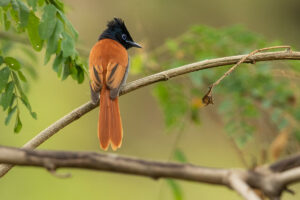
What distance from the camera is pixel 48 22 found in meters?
2.75

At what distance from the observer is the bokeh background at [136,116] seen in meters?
8.95

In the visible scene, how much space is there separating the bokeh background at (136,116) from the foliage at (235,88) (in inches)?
164

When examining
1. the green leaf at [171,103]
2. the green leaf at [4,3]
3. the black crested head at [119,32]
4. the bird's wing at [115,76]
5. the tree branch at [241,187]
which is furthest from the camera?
the black crested head at [119,32]

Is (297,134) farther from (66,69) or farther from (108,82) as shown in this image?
(66,69)

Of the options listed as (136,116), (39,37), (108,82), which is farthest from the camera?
(136,116)

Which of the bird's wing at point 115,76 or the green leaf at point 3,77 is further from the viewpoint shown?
the bird's wing at point 115,76

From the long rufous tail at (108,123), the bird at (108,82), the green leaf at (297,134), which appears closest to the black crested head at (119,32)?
the bird at (108,82)

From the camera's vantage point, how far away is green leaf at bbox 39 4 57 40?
2.73 meters

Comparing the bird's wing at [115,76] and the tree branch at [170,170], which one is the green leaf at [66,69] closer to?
the bird's wing at [115,76]

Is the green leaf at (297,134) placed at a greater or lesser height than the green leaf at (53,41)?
lesser

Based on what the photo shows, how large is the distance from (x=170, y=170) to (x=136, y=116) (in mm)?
8785

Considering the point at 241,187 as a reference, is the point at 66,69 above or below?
above

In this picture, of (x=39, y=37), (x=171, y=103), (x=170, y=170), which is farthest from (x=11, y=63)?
(x=171, y=103)

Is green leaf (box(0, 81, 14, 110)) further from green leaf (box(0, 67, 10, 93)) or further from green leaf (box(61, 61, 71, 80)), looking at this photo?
green leaf (box(61, 61, 71, 80))
